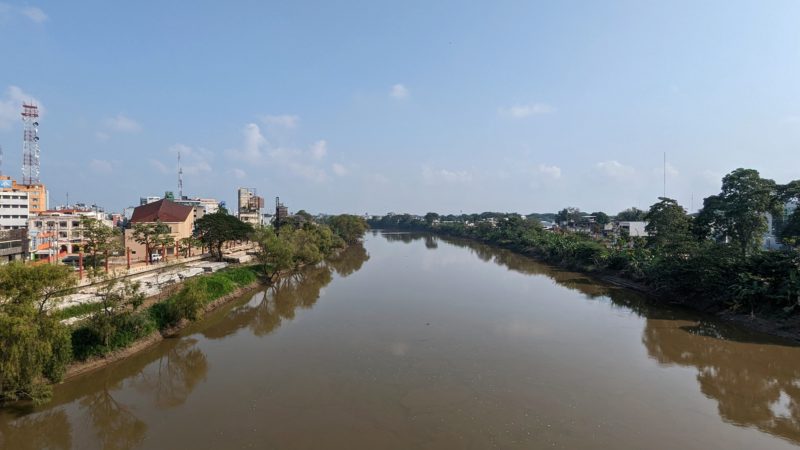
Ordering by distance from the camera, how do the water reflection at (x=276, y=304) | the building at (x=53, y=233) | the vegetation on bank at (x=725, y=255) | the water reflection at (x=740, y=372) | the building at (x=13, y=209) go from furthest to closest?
the building at (x=13, y=209), the building at (x=53, y=233), the water reflection at (x=276, y=304), the vegetation on bank at (x=725, y=255), the water reflection at (x=740, y=372)

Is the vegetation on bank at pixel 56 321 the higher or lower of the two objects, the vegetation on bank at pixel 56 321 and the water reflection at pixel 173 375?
the higher

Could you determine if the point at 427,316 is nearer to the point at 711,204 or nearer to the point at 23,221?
the point at 711,204

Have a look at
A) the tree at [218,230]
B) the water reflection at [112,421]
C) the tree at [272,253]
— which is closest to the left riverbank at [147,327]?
the water reflection at [112,421]

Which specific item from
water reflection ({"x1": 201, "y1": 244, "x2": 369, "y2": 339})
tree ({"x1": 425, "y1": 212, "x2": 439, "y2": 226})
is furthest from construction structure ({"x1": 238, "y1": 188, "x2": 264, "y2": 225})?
tree ({"x1": 425, "y1": 212, "x2": 439, "y2": 226})

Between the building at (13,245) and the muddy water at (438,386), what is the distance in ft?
Result: 60.2

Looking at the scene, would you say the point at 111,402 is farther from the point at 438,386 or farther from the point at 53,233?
the point at 53,233

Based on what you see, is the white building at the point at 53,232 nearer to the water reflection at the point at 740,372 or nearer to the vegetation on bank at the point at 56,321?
the vegetation on bank at the point at 56,321

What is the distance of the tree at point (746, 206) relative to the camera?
21.2m

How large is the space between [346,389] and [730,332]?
16.0 metres

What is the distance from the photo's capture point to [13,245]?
28.6 meters

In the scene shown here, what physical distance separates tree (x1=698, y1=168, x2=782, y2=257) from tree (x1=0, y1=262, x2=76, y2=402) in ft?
87.6

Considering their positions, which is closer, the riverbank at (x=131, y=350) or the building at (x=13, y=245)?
the riverbank at (x=131, y=350)

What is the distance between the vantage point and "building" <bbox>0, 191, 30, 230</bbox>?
46719mm

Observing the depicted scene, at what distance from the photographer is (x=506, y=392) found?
11.3 m
